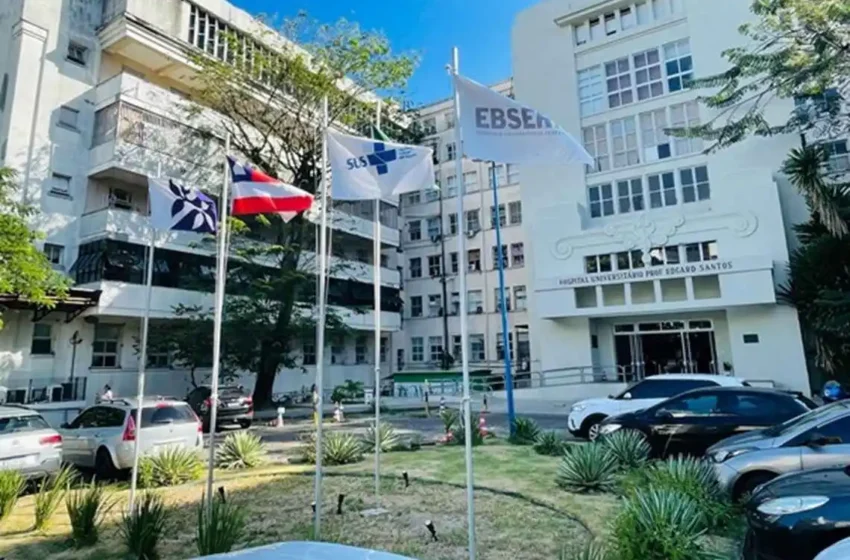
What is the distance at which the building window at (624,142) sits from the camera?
1096 inches

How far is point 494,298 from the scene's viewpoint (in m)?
38.8

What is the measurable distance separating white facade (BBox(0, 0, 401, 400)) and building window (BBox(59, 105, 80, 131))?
4 centimetres

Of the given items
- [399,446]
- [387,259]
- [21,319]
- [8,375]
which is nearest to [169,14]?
[21,319]

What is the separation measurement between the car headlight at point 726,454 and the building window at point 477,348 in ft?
101

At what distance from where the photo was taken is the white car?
43.2 feet

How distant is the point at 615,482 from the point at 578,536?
7.71ft

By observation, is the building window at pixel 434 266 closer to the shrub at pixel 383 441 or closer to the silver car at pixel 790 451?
the shrub at pixel 383 441

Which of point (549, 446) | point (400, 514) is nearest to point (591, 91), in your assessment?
point (549, 446)

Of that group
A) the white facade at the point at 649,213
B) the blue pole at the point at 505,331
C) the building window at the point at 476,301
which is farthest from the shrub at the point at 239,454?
the building window at the point at 476,301

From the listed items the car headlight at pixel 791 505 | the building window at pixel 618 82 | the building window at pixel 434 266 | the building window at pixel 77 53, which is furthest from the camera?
the building window at pixel 434 266

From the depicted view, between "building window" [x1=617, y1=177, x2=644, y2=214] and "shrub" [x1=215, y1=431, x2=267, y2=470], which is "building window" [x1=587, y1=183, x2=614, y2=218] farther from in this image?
"shrub" [x1=215, y1=431, x2=267, y2=470]

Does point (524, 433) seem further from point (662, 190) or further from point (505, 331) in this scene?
point (662, 190)

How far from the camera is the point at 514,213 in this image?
1547 inches

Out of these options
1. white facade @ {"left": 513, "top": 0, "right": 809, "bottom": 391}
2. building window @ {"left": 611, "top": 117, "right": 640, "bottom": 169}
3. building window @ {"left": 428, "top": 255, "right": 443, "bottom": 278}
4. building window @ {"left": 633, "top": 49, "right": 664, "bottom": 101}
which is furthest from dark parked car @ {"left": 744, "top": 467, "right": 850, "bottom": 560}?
building window @ {"left": 428, "top": 255, "right": 443, "bottom": 278}
